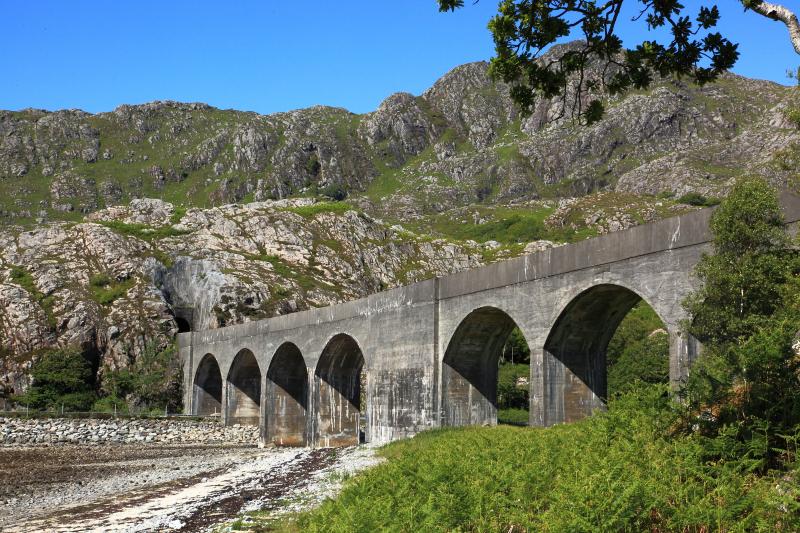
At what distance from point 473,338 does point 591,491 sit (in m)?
21.8

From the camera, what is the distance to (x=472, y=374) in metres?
31.4

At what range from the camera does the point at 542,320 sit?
25.1 metres

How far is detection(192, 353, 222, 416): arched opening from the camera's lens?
198 ft

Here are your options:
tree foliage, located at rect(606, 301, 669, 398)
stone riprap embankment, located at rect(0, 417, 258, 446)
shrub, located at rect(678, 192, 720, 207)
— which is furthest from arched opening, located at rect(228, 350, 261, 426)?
shrub, located at rect(678, 192, 720, 207)

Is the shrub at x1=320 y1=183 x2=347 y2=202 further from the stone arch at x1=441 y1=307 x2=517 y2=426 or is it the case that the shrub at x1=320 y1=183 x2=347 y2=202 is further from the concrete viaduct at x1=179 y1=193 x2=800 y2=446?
the stone arch at x1=441 y1=307 x2=517 y2=426

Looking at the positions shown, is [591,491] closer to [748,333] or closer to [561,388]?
[748,333]

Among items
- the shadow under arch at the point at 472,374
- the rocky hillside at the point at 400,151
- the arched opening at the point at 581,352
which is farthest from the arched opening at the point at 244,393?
the rocky hillside at the point at 400,151

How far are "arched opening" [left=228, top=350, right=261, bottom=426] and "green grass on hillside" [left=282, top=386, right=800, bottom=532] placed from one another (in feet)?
132

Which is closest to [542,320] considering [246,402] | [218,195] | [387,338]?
[387,338]

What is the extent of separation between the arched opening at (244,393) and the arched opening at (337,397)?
12.4m

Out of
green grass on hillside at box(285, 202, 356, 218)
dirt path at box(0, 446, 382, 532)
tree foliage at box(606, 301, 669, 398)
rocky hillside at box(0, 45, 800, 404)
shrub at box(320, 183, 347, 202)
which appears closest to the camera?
dirt path at box(0, 446, 382, 532)

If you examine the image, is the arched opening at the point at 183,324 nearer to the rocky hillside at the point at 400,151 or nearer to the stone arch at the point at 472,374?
the stone arch at the point at 472,374

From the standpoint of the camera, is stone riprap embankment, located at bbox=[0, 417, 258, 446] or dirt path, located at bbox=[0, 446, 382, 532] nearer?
dirt path, located at bbox=[0, 446, 382, 532]

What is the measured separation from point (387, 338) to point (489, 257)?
58.9 m
